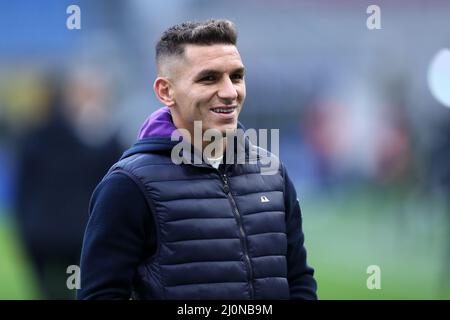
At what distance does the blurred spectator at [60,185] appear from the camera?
15.7 feet

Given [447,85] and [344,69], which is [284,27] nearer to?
[344,69]

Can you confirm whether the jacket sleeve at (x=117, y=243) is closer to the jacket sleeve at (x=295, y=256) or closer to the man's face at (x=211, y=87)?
the man's face at (x=211, y=87)

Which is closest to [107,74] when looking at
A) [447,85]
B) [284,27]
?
[284,27]

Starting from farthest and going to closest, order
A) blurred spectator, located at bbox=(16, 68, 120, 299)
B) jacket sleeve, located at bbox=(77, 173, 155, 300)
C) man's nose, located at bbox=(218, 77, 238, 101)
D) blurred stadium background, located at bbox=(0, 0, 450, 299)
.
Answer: blurred stadium background, located at bbox=(0, 0, 450, 299), blurred spectator, located at bbox=(16, 68, 120, 299), man's nose, located at bbox=(218, 77, 238, 101), jacket sleeve, located at bbox=(77, 173, 155, 300)

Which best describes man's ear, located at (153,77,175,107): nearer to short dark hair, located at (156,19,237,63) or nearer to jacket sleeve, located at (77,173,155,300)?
short dark hair, located at (156,19,237,63)

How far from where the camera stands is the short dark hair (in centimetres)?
225

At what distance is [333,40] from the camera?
20.0ft

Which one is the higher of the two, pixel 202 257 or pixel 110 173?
pixel 110 173

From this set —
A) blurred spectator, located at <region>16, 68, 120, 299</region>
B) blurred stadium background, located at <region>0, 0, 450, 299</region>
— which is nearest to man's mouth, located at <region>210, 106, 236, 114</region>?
blurred spectator, located at <region>16, 68, 120, 299</region>

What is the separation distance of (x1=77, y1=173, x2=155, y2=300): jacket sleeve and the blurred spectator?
8.96 feet

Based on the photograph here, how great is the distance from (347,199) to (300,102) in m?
0.78

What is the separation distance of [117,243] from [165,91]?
1.59 feet

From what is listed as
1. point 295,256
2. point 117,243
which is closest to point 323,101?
point 295,256
